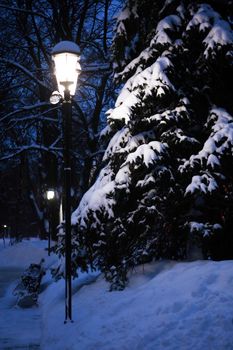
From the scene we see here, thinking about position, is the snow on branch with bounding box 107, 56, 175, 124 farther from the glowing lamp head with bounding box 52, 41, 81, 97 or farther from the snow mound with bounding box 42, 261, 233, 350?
the snow mound with bounding box 42, 261, 233, 350

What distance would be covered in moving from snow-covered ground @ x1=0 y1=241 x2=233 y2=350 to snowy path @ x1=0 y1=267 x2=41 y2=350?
152 millimetres

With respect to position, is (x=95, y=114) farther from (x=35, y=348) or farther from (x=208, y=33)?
(x=35, y=348)

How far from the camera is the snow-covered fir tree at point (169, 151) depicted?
8.16 m

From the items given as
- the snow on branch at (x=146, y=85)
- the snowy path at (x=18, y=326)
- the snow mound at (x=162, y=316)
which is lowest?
the snowy path at (x=18, y=326)

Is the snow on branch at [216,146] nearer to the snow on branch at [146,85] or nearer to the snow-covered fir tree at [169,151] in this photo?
the snow-covered fir tree at [169,151]

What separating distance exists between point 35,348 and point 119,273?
2.05 m

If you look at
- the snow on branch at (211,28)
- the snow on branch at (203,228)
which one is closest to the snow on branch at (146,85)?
the snow on branch at (211,28)

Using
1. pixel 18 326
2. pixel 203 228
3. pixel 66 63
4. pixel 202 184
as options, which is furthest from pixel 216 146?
pixel 18 326

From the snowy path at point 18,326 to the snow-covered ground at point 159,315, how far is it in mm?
152

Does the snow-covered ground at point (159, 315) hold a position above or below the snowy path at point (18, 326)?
above

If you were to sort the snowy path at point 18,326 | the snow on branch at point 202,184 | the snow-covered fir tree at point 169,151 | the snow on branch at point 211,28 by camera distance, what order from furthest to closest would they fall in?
the snow-covered fir tree at point 169,151
the snow on branch at point 211,28
the snowy path at point 18,326
the snow on branch at point 202,184

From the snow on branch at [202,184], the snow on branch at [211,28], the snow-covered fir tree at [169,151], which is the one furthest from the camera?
the snow-covered fir tree at [169,151]

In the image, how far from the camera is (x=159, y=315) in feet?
19.6

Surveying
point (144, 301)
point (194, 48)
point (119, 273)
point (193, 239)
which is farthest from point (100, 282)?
point (194, 48)
